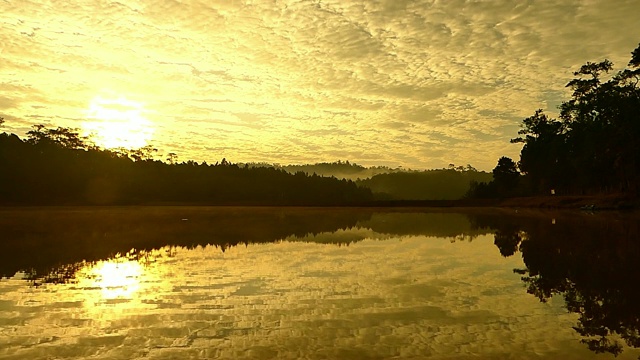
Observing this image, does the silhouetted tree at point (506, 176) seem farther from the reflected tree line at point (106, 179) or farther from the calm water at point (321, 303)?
the calm water at point (321, 303)

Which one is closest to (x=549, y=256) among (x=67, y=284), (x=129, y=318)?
(x=129, y=318)

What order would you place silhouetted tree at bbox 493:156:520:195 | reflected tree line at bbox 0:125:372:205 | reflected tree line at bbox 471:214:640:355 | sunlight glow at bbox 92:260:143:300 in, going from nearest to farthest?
reflected tree line at bbox 471:214:640:355 < sunlight glow at bbox 92:260:143:300 < silhouetted tree at bbox 493:156:520:195 < reflected tree line at bbox 0:125:372:205

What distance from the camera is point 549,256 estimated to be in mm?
20594

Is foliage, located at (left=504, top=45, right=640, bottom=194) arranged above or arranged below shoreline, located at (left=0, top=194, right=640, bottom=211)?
above

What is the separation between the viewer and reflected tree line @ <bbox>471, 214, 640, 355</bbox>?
943 centimetres

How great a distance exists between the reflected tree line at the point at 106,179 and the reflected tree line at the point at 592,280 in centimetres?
9259

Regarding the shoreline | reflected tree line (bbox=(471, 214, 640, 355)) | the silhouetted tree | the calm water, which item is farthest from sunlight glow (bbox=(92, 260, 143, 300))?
the silhouetted tree

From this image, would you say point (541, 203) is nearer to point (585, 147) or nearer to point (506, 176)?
point (585, 147)

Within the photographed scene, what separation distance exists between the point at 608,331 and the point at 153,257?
59.6ft

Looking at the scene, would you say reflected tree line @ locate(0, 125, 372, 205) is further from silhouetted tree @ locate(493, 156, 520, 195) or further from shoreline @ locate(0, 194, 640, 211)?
silhouetted tree @ locate(493, 156, 520, 195)

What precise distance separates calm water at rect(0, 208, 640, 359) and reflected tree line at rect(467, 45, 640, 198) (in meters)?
55.6

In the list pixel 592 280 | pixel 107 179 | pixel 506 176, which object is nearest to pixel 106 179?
pixel 107 179

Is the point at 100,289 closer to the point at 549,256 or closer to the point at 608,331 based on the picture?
the point at 608,331

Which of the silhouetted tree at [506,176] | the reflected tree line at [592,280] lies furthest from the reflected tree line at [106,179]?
the reflected tree line at [592,280]
